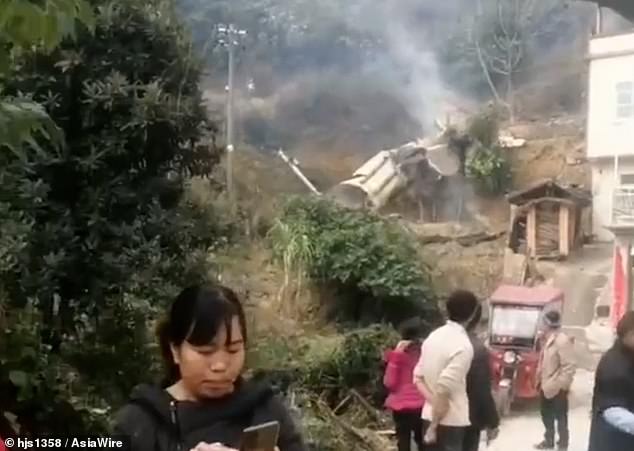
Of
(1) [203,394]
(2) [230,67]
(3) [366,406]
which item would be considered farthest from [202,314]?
(2) [230,67]

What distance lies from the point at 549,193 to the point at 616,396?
1.44 ft

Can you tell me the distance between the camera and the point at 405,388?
2139 mm

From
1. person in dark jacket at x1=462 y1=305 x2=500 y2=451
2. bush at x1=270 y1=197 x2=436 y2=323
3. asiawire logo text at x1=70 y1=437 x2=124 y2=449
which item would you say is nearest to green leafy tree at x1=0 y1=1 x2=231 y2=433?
asiawire logo text at x1=70 y1=437 x2=124 y2=449

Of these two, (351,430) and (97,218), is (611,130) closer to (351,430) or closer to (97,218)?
(351,430)

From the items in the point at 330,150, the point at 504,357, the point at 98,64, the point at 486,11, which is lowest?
the point at 504,357

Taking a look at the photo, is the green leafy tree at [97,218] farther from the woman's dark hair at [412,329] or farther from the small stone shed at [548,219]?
the small stone shed at [548,219]

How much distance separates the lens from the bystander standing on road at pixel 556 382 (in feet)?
7.02

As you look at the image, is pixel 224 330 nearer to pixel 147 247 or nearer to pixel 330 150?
pixel 147 247

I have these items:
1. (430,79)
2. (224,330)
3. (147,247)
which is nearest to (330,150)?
(430,79)

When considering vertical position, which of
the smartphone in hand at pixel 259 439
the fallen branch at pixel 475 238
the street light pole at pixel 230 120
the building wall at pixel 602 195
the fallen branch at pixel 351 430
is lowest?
the fallen branch at pixel 351 430

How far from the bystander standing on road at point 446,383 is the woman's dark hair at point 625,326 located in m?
0.30

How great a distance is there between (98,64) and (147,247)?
0.39m

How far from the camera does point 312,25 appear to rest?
7.38ft

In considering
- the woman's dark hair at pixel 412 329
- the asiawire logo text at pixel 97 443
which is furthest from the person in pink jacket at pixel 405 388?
the asiawire logo text at pixel 97 443
